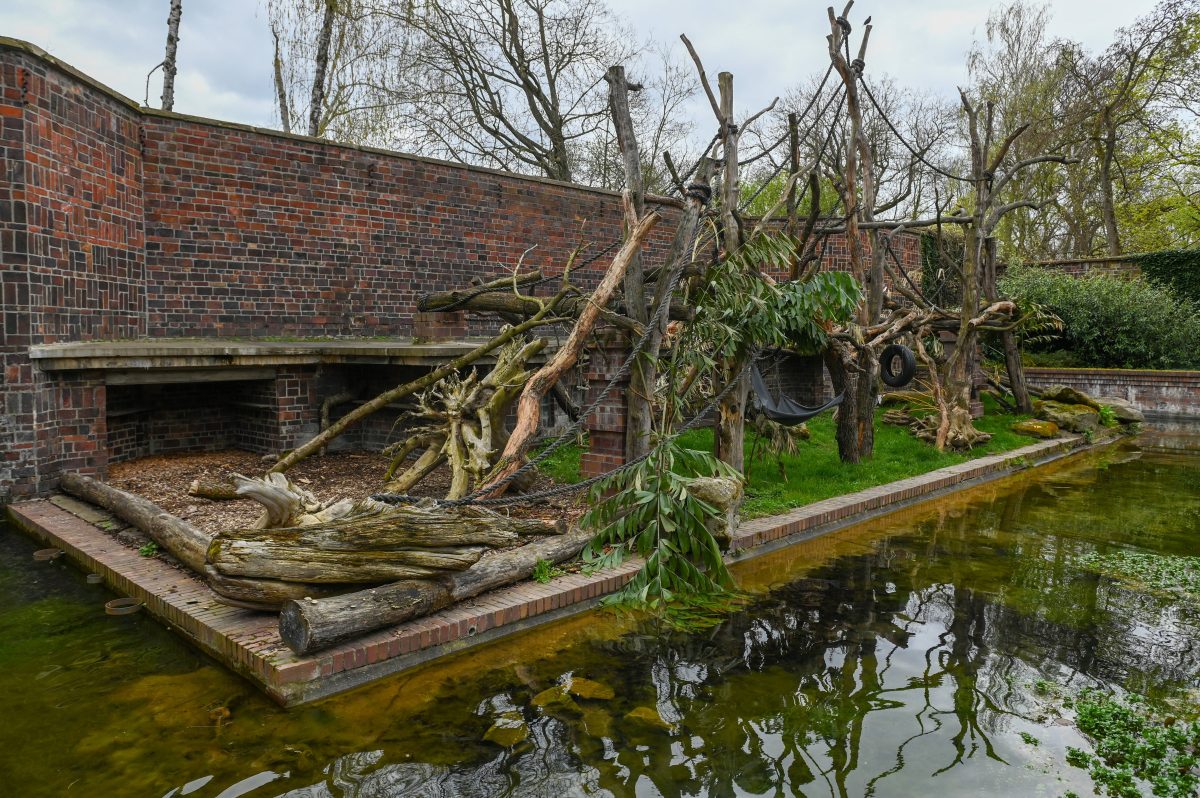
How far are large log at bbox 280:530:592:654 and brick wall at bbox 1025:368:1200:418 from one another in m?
14.8

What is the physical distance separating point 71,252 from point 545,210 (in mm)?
6388

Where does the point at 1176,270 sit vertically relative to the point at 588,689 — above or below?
above

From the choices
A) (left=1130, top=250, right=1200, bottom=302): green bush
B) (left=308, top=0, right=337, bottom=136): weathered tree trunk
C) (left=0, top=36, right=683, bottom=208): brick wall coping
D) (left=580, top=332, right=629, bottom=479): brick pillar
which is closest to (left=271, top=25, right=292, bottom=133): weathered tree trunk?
(left=308, top=0, right=337, bottom=136): weathered tree trunk

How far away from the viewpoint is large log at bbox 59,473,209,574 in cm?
522

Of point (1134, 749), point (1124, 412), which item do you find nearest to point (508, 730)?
point (1134, 749)

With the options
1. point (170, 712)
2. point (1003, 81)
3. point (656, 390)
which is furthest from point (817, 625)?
point (1003, 81)

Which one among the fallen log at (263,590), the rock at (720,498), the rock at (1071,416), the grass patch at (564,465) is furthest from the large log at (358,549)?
the rock at (1071,416)

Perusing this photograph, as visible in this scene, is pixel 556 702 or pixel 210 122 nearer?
pixel 556 702

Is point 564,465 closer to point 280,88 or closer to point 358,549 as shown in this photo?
point 358,549

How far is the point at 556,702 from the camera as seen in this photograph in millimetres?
3850

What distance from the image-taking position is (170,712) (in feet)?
12.2

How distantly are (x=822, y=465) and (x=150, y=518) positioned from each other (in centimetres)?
694

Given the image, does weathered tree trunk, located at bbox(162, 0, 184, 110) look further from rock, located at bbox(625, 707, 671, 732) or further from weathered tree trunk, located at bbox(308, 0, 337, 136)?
rock, located at bbox(625, 707, 671, 732)

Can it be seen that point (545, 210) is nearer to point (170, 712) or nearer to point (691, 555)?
point (691, 555)
